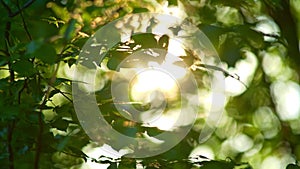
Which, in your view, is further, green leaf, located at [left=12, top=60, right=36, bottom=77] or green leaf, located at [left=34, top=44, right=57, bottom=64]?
green leaf, located at [left=12, top=60, right=36, bottom=77]

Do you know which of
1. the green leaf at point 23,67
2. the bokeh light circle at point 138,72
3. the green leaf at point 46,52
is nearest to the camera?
the green leaf at point 46,52

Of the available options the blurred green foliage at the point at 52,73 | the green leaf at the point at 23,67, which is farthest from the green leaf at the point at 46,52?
the green leaf at the point at 23,67

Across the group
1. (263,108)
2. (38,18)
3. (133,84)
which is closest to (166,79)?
(133,84)

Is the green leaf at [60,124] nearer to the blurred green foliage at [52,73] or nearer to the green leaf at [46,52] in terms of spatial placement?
the blurred green foliage at [52,73]

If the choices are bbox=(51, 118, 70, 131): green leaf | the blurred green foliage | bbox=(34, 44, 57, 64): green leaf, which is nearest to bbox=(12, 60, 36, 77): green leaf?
the blurred green foliage

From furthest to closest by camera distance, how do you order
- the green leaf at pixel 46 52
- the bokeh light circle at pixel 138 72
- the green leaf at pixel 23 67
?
the bokeh light circle at pixel 138 72
the green leaf at pixel 23 67
the green leaf at pixel 46 52

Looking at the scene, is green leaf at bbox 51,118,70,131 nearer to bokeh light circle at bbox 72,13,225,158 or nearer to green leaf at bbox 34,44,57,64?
bokeh light circle at bbox 72,13,225,158

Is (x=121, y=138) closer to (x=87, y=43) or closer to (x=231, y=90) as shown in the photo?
(x=87, y=43)

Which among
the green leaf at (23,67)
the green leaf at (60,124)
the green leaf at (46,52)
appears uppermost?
the green leaf at (46,52)

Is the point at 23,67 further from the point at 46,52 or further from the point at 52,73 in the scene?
the point at 46,52

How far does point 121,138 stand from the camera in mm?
1104

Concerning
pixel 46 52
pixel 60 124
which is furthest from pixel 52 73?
pixel 46 52

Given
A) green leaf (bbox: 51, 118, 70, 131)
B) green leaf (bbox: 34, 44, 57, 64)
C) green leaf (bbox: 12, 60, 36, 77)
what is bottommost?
green leaf (bbox: 51, 118, 70, 131)

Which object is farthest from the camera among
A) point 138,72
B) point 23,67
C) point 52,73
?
point 138,72
